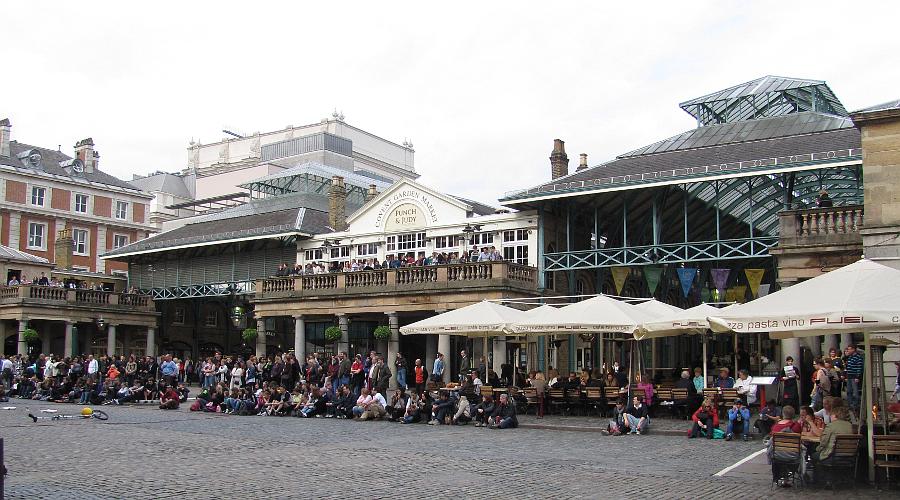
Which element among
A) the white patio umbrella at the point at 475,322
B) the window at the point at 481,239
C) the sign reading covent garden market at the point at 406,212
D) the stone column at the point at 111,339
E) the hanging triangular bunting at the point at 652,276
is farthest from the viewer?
the stone column at the point at 111,339

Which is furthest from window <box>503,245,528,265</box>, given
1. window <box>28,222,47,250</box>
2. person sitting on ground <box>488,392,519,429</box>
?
window <box>28,222,47,250</box>

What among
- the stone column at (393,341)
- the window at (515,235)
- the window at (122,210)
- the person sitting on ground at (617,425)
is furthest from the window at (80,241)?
the person sitting on ground at (617,425)

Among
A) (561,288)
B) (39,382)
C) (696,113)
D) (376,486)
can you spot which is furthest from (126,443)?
(696,113)

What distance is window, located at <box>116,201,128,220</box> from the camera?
7175 cm

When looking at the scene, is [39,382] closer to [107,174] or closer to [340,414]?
[340,414]

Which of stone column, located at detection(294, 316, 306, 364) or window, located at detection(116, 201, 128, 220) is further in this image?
window, located at detection(116, 201, 128, 220)

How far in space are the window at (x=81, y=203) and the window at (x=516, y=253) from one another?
43.1m

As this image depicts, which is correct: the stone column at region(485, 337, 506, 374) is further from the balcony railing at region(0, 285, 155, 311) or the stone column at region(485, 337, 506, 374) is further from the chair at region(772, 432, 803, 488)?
the balcony railing at region(0, 285, 155, 311)

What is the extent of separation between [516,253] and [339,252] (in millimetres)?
9145

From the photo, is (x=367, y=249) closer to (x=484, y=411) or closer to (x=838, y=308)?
(x=484, y=411)

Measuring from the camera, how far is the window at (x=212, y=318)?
176ft

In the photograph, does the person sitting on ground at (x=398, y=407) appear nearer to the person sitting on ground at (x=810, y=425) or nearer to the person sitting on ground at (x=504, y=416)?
the person sitting on ground at (x=504, y=416)

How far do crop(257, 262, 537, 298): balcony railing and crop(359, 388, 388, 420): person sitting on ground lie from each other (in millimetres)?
10531

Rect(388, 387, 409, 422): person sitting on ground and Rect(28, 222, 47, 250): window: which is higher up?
Rect(28, 222, 47, 250): window
